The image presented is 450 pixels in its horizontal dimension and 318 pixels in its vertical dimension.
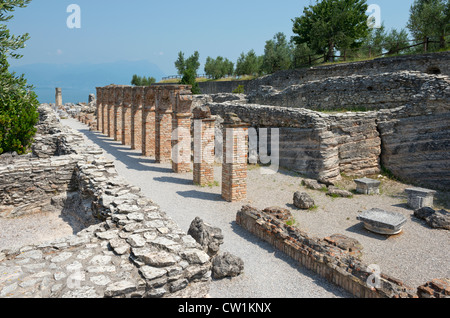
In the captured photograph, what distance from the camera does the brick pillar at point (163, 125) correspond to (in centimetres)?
1530

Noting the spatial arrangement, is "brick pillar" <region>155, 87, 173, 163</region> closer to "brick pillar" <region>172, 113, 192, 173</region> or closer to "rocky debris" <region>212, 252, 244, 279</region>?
"brick pillar" <region>172, 113, 192, 173</region>

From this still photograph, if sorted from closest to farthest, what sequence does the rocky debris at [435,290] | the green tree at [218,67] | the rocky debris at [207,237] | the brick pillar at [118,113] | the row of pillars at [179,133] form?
1. the rocky debris at [435,290]
2. the rocky debris at [207,237]
3. the row of pillars at [179,133]
4. the brick pillar at [118,113]
5. the green tree at [218,67]

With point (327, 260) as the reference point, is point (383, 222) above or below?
above

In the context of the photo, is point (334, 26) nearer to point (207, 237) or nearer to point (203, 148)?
point (203, 148)

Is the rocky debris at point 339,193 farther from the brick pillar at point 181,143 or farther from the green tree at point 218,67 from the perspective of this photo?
the green tree at point 218,67

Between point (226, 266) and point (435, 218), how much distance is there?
6385mm

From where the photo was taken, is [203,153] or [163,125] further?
[163,125]

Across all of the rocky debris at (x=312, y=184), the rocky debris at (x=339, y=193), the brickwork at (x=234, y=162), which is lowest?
the rocky debris at (x=339, y=193)

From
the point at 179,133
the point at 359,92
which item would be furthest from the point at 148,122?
the point at 359,92

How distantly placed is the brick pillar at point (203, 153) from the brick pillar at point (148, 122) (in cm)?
528

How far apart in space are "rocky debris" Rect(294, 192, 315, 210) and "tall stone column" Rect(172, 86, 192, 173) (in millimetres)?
5448

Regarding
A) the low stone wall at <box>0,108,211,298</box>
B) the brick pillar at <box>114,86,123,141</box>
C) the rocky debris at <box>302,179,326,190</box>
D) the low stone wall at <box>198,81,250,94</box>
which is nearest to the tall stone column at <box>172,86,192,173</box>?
the rocky debris at <box>302,179,326,190</box>

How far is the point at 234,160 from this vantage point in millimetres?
10133

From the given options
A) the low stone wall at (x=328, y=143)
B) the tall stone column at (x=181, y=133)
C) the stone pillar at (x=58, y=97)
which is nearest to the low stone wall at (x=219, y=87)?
the stone pillar at (x=58, y=97)
